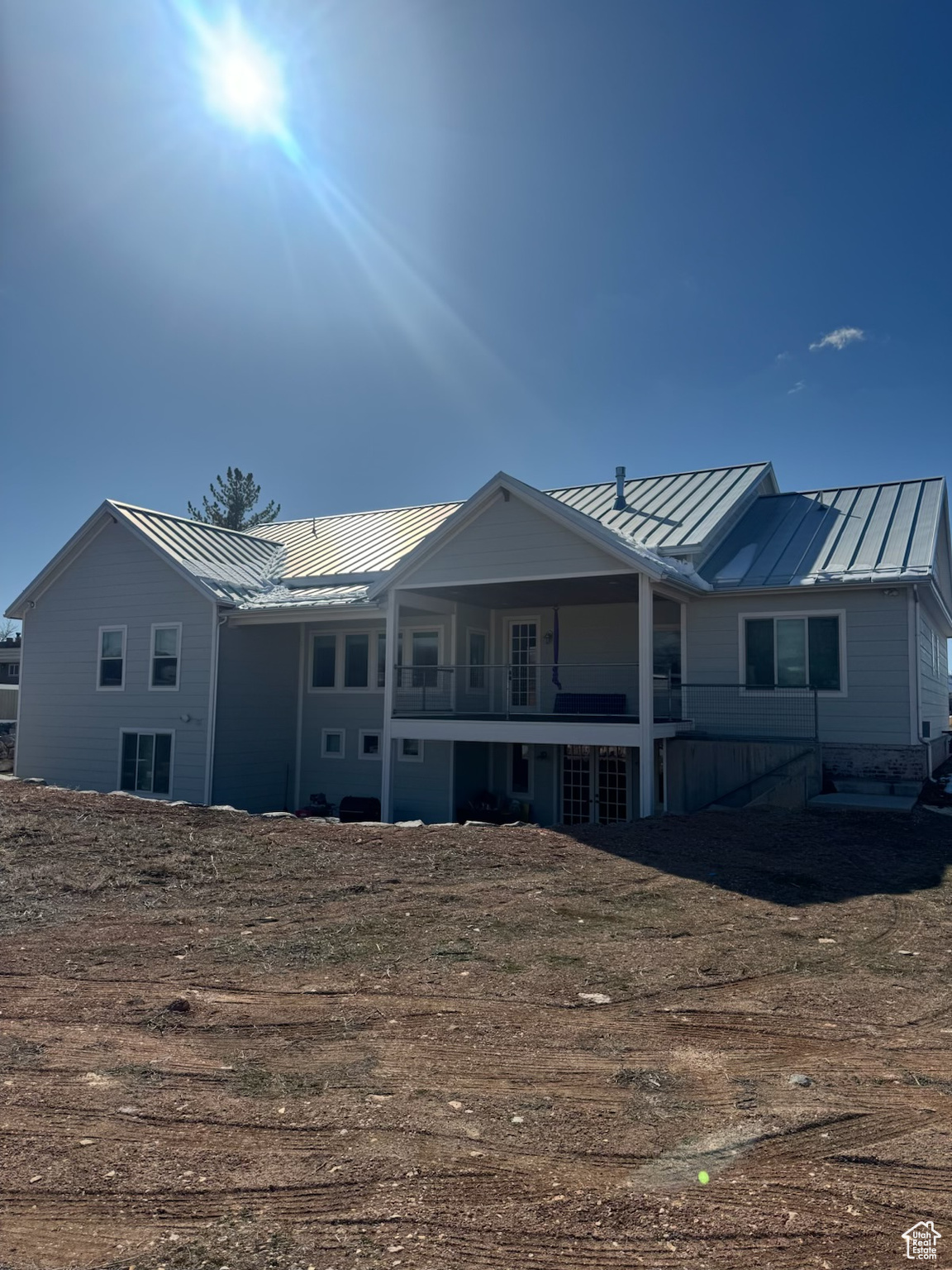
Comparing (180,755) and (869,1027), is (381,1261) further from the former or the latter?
(180,755)

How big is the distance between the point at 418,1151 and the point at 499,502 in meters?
13.0

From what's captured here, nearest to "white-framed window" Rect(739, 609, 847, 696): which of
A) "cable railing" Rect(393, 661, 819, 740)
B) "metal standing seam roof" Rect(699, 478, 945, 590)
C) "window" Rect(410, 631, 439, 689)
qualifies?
"cable railing" Rect(393, 661, 819, 740)

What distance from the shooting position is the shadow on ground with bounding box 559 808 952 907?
9.84 meters

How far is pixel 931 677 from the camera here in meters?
19.6

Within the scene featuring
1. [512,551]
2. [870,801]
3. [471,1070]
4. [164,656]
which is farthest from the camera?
[164,656]

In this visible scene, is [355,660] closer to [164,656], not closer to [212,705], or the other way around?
[212,705]

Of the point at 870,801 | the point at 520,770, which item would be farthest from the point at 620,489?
the point at 870,801

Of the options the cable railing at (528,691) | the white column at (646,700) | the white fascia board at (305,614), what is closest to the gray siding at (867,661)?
the cable railing at (528,691)

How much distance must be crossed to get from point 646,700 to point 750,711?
3.29m

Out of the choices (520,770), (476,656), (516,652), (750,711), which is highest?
(516,652)

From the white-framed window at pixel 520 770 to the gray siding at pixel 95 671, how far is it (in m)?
6.50

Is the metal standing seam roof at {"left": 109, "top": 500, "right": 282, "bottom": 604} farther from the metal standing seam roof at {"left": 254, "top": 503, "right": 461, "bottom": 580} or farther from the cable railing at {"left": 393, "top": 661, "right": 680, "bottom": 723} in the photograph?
the cable railing at {"left": 393, "top": 661, "right": 680, "bottom": 723}

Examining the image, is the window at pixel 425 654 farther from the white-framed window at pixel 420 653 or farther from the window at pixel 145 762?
the window at pixel 145 762

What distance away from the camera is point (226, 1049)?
5.29 metres
